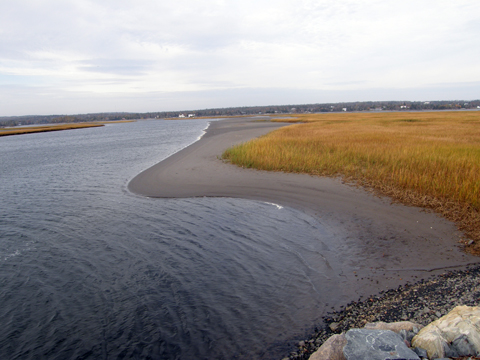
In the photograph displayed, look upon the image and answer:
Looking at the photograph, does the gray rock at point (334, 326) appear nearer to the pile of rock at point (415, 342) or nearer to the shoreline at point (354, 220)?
the shoreline at point (354, 220)

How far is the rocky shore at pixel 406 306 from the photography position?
4816mm

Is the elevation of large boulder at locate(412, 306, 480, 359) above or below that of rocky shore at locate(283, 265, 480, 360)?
above

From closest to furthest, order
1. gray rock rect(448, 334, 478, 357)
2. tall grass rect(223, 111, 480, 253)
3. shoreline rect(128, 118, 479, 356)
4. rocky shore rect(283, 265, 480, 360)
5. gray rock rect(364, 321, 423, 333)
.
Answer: gray rock rect(448, 334, 478, 357)
gray rock rect(364, 321, 423, 333)
rocky shore rect(283, 265, 480, 360)
shoreline rect(128, 118, 479, 356)
tall grass rect(223, 111, 480, 253)

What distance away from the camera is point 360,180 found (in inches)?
549

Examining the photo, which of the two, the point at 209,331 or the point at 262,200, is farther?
the point at 262,200

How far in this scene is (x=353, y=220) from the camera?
982 centimetres

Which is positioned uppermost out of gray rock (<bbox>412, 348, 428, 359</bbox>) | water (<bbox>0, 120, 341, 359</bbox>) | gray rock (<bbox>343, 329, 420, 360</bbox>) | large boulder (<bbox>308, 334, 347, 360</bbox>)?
gray rock (<bbox>343, 329, 420, 360</bbox>)

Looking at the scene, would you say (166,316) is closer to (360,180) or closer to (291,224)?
(291,224)

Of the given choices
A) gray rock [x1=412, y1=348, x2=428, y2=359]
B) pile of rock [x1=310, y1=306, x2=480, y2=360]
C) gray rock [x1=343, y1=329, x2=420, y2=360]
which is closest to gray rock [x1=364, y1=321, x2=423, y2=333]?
pile of rock [x1=310, y1=306, x2=480, y2=360]

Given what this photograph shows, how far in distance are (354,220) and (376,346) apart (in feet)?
21.4

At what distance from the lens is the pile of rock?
3545 millimetres

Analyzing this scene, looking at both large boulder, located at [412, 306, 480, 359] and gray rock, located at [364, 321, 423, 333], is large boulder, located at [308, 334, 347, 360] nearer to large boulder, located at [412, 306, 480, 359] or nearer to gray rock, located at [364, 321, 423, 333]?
gray rock, located at [364, 321, 423, 333]

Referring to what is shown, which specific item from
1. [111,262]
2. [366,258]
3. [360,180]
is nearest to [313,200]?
[360,180]

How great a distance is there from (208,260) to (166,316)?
2.17m
